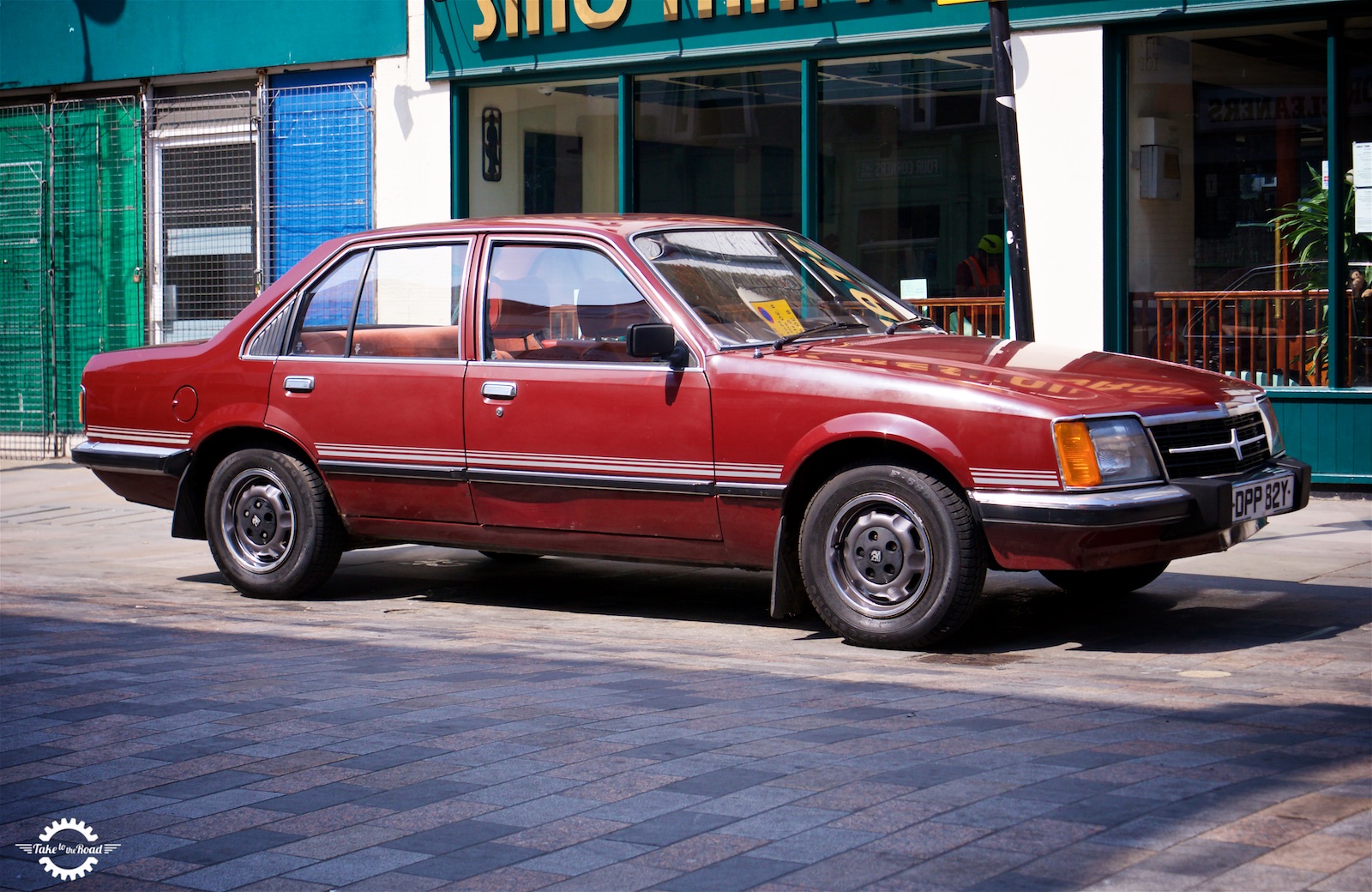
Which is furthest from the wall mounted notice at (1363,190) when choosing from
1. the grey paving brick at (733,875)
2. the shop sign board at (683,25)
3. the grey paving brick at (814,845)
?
the grey paving brick at (733,875)

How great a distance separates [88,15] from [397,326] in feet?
34.9

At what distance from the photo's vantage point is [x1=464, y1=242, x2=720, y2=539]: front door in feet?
20.7

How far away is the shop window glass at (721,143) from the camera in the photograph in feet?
42.0

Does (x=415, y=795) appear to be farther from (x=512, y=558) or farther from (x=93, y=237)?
(x=93, y=237)

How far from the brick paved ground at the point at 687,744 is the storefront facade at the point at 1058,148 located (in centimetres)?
413

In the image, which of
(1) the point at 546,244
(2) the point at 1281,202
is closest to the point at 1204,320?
(2) the point at 1281,202

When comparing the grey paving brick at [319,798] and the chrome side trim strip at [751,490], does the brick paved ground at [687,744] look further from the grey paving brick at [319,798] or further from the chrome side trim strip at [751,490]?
the chrome side trim strip at [751,490]

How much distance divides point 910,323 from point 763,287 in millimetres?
705

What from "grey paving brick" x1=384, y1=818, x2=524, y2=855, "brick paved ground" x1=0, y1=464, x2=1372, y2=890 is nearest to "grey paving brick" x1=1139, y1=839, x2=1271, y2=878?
"brick paved ground" x1=0, y1=464, x2=1372, y2=890

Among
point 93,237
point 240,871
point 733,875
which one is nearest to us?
point 733,875

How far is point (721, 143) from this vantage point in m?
13.2

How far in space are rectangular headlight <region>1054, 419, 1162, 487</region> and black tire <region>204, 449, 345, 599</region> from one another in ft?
11.3

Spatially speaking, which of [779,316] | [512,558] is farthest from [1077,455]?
[512,558]

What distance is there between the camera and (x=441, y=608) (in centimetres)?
725
